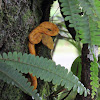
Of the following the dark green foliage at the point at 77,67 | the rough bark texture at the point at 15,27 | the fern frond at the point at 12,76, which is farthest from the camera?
the dark green foliage at the point at 77,67

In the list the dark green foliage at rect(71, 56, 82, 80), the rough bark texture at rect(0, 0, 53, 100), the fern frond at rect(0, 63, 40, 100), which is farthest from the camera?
the dark green foliage at rect(71, 56, 82, 80)

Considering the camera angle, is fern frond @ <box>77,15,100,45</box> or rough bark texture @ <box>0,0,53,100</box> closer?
fern frond @ <box>77,15,100,45</box>

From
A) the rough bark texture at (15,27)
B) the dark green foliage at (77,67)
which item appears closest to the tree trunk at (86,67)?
the dark green foliage at (77,67)

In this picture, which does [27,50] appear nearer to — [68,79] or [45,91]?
[45,91]

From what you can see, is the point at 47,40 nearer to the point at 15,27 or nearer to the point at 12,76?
the point at 15,27

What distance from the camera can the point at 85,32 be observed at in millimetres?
789

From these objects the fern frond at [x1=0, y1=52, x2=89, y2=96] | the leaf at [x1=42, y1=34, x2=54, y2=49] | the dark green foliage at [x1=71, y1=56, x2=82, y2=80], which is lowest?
the dark green foliage at [x1=71, y1=56, x2=82, y2=80]

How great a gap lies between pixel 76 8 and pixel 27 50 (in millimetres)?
463

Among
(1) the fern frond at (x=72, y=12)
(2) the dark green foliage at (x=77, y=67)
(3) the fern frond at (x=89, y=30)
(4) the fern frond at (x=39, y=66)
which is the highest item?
(1) the fern frond at (x=72, y=12)

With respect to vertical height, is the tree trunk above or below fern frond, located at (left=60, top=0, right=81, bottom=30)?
below

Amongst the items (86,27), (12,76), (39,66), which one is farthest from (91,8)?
(12,76)

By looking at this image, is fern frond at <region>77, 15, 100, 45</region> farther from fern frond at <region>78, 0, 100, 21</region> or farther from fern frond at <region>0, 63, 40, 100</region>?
fern frond at <region>0, 63, 40, 100</region>

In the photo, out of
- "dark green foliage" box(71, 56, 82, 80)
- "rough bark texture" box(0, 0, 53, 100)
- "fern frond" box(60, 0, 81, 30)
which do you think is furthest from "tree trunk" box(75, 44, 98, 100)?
"rough bark texture" box(0, 0, 53, 100)

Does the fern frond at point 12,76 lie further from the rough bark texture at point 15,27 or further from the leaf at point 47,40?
the leaf at point 47,40
